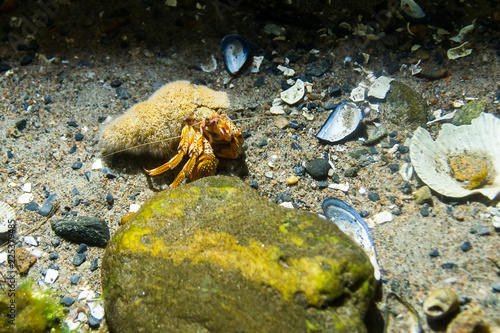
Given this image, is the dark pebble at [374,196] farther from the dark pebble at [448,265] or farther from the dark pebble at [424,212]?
the dark pebble at [448,265]

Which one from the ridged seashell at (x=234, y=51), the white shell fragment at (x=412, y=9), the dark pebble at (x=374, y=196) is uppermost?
the white shell fragment at (x=412, y=9)

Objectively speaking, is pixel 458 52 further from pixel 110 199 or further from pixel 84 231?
pixel 84 231

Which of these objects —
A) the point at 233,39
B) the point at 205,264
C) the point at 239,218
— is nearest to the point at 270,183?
the point at 239,218

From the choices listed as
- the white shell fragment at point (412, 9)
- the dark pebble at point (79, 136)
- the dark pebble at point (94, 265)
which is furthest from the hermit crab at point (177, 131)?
the white shell fragment at point (412, 9)

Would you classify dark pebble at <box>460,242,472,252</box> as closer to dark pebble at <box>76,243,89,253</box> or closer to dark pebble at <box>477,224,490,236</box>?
dark pebble at <box>477,224,490,236</box>

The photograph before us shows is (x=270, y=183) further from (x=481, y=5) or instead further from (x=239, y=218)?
(x=481, y=5)
